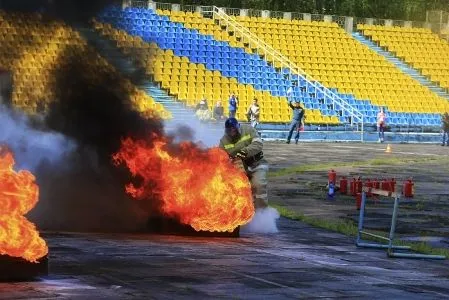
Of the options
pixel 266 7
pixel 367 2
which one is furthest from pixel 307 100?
pixel 367 2

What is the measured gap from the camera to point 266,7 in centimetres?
6562

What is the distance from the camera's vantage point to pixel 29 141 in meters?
17.0

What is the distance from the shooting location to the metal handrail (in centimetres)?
5112

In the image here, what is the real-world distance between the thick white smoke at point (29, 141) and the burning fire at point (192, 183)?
3.23ft

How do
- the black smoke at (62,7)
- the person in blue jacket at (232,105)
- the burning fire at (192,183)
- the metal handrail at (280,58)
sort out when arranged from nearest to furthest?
the black smoke at (62,7), the burning fire at (192,183), the person in blue jacket at (232,105), the metal handrail at (280,58)

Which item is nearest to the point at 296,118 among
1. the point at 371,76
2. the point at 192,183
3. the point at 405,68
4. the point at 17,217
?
the point at 371,76

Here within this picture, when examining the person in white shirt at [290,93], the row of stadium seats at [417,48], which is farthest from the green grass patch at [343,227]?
the row of stadium seats at [417,48]

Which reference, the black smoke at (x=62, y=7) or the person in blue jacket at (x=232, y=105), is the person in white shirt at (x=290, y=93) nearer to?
the person in blue jacket at (x=232, y=105)

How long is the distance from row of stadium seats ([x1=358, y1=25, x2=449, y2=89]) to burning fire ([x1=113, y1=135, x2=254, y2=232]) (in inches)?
1727

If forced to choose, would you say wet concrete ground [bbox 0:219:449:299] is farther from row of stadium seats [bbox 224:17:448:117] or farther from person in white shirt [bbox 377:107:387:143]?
row of stadium seats [bbox 224:17:448:117]

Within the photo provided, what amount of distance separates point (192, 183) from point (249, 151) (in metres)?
1.58

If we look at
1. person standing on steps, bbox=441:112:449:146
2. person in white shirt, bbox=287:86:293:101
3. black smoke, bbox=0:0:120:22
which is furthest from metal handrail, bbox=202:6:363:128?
black smoke, bbox=0:0:120:22

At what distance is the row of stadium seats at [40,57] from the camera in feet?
44.3

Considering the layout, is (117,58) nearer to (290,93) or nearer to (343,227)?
(343,227)
